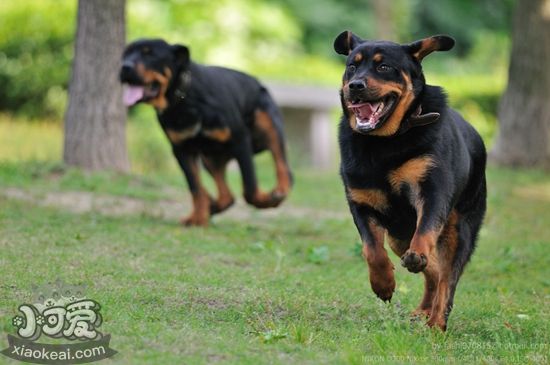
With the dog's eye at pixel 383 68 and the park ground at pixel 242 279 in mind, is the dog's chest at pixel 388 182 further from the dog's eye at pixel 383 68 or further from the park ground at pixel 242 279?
the park ground at pixel 242 279

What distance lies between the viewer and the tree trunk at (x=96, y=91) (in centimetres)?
1121

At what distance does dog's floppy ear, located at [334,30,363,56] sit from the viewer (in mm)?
6438

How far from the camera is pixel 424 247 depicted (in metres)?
5.60

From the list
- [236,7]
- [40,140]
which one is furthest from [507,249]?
[236,7]

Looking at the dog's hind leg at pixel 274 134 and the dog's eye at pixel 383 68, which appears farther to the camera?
the dog's hind leg at pixel 274 134

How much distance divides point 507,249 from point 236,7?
1759 centimetres

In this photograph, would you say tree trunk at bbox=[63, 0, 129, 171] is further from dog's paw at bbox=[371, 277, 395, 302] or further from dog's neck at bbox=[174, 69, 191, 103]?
dog's paw at bbox=[371, 277, 395, 302]

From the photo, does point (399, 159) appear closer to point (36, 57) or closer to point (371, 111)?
point (371, 111)

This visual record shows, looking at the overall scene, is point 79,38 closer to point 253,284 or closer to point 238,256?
point 238,256

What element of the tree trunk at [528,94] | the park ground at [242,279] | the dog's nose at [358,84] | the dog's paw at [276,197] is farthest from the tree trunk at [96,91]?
the tree trunk at [528,94]

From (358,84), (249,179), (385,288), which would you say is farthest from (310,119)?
(385,288)

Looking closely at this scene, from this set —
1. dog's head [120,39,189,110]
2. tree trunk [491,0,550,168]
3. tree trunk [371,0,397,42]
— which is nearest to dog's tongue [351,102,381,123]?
dog's head [120,39,189,110]

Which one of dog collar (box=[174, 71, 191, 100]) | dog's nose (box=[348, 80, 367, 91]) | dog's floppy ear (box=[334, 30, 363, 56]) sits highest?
dog's floppy ear (box=[334, 30, 363, 56])

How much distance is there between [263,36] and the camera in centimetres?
2634
